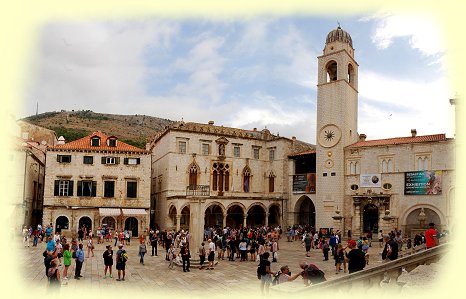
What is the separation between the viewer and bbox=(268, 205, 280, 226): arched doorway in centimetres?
4753

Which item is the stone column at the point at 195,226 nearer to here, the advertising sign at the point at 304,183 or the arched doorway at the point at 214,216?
the arched doorway at the point at 214,216

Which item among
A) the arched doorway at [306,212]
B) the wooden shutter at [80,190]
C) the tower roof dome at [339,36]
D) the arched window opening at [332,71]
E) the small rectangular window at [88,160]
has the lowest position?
the arched doorway at [306,212]

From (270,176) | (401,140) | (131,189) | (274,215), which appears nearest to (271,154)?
(270,176)

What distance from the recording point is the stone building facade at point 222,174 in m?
43.1

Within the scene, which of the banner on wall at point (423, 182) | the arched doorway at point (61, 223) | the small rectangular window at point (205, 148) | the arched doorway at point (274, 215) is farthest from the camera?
the arched doorway at point (274, 215)

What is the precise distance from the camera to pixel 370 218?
40.0 metres

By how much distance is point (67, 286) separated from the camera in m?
15.4

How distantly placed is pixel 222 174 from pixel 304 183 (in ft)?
27.8

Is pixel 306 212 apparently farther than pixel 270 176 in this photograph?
No

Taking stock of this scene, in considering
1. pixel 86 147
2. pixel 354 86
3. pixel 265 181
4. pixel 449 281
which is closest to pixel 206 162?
pixel 265 181

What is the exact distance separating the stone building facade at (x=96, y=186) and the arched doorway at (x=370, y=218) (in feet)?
64.4

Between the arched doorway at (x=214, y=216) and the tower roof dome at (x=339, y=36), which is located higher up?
the tower roof dome at (x=339, y=36)

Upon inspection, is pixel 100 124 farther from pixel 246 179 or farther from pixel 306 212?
pixel 306 212

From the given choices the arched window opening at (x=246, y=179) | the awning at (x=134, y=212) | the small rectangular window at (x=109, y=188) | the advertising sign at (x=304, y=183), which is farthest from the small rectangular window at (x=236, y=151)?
the small rectangular window at (x=109, y=188)
